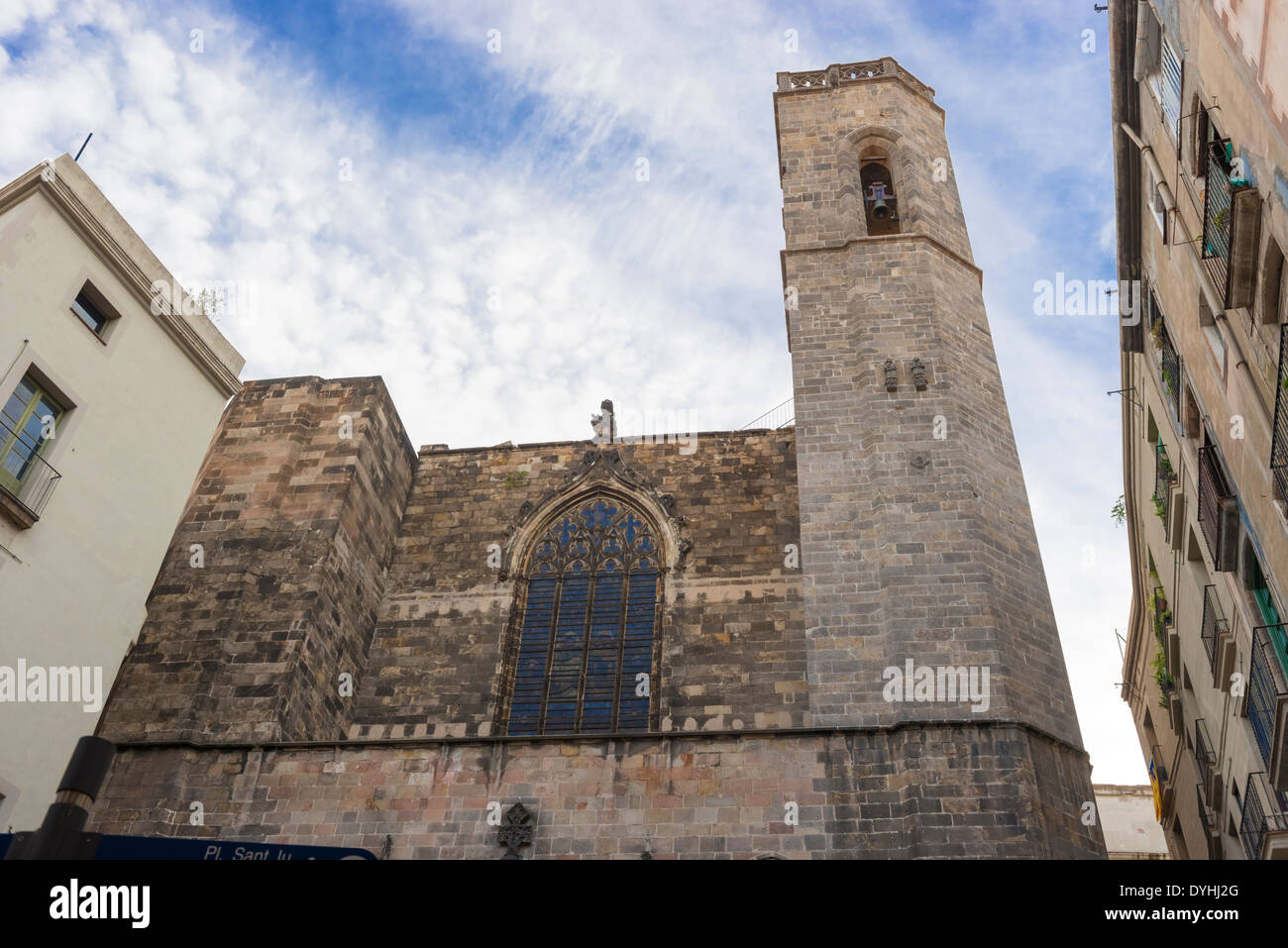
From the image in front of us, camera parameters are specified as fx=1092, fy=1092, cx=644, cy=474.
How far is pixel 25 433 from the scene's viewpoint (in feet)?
32.6

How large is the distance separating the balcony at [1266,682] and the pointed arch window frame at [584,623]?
670 centimetres

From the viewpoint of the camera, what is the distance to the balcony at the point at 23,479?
952cm

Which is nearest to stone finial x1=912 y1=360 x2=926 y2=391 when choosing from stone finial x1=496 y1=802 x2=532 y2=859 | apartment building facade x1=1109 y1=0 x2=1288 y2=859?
apartment building facade x1=1109 y1=0 x2=1288 y2=859

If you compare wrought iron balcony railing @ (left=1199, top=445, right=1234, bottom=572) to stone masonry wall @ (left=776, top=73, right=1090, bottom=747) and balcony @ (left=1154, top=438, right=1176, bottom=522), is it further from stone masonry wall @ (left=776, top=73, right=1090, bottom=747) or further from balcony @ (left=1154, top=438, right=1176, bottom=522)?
Result: balcony @ (left=1154, top=438, right=1176, bottom=522)

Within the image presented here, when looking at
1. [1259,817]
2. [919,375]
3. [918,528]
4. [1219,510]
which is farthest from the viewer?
[919,375]

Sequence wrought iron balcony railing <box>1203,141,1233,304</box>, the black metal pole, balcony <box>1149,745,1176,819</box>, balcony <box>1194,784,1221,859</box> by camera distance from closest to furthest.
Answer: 1. the black metal pole
2. wrought iron balcony railing <box>1203,141,1233,304</box>
3. balcony <box>1194,784,1221,859</box>
4. balcony <box>1149,745,1176,819</box>

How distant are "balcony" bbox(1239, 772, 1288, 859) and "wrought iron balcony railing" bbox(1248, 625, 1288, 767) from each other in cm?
55

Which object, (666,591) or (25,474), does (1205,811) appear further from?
(25,474)

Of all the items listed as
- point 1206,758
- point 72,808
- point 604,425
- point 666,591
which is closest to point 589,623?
point 666,591

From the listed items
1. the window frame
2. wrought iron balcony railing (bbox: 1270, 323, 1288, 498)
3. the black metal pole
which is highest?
the window frame

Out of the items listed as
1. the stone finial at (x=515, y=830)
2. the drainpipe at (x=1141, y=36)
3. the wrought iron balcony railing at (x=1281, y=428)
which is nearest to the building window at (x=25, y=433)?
the stone finial at (x=515, y=830)

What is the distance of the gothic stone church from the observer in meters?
10.6

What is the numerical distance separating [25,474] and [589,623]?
7484mm

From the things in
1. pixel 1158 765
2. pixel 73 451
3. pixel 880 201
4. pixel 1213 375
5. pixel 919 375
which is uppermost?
pixel 880 201
